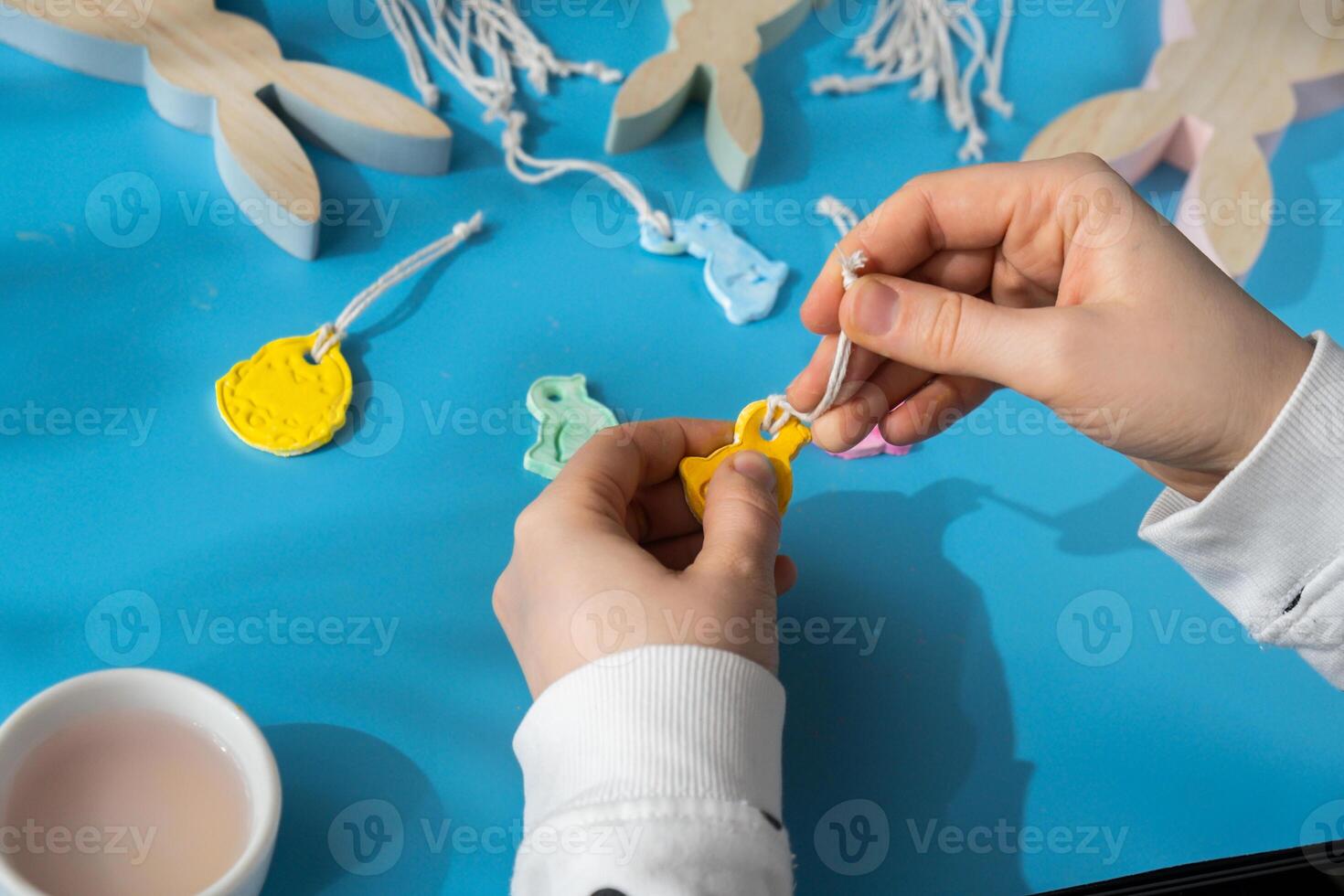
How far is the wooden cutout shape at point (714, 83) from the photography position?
4.54 ft

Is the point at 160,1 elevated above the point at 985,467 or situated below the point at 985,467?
above

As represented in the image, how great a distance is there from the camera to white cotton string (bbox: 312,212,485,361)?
47.7 inches

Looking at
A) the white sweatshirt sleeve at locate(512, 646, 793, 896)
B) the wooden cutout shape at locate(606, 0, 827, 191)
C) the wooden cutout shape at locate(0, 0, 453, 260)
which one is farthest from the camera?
the wooden cutout shape at locate(606, 0, 827, 191)

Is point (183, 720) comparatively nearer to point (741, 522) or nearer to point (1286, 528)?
point (741, 522)

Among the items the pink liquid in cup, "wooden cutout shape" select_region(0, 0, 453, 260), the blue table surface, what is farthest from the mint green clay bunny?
the pink liquid in cup

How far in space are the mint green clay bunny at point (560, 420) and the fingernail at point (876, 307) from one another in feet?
1.07

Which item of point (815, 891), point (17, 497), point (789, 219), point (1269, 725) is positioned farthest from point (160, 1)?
Answer: point (1269, 725)

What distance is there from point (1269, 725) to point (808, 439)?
54cm

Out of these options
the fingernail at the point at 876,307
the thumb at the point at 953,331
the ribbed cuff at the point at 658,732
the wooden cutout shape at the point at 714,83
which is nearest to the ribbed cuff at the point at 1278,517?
the thumb at the point at 953,331

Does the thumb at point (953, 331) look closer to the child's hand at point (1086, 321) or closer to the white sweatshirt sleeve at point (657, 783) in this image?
the child's hand at point (1086, 321)

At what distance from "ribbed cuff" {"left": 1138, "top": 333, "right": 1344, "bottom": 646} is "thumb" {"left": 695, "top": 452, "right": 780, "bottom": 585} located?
0.34 m

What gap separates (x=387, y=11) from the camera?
1455mm

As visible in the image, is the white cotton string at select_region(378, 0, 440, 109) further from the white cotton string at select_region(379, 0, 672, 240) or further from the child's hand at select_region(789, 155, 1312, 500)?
the child's hand at select_region(789, 155, 1312, 500)

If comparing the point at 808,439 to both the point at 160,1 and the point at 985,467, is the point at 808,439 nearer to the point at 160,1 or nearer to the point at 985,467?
the point at 985,467
